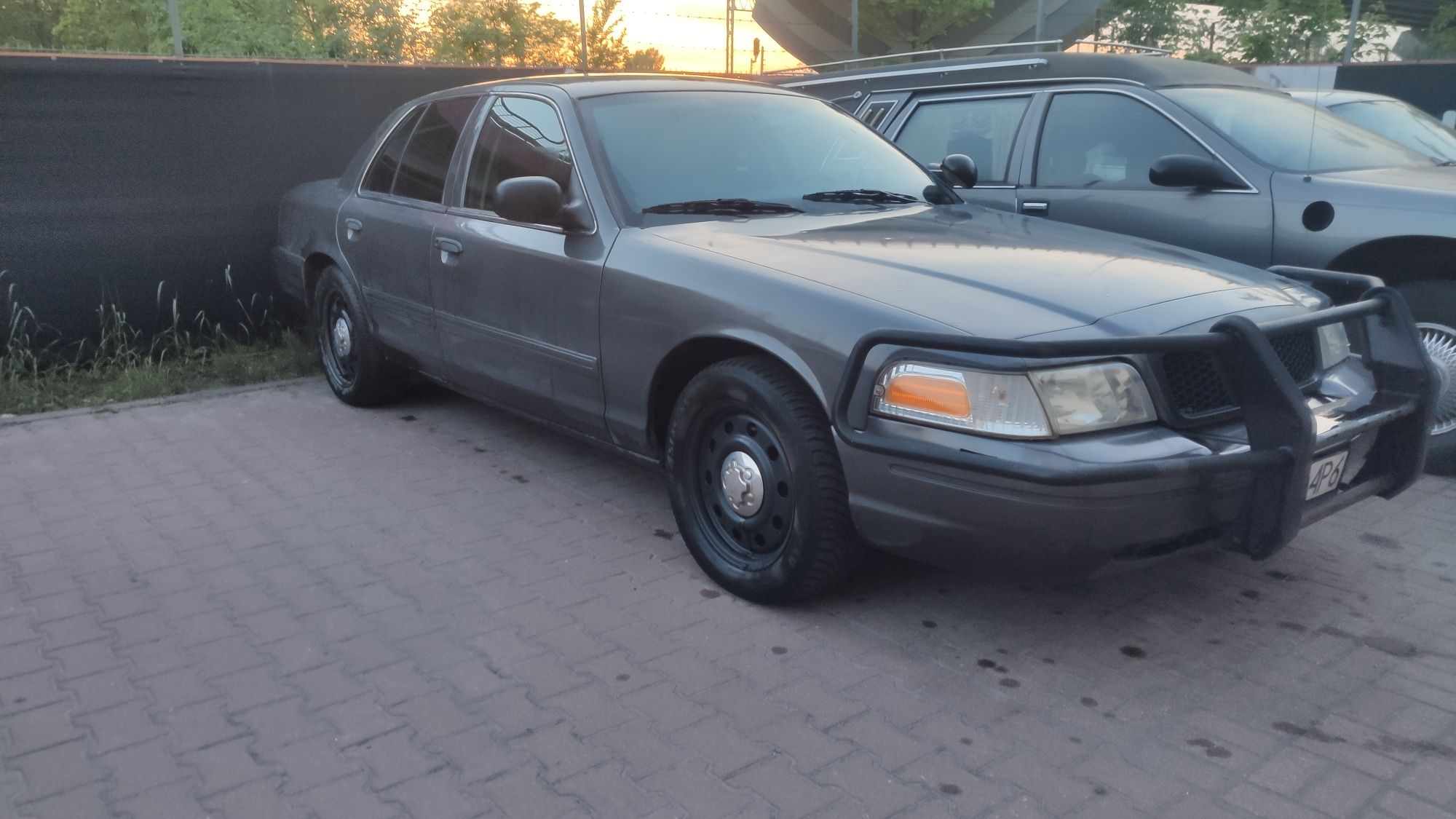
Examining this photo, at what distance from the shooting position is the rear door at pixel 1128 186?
4.98 meters

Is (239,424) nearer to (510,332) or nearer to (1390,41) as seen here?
(510,332)

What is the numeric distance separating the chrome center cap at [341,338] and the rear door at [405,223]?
435 millimetres

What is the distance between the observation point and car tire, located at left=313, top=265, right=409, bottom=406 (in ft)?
18.7

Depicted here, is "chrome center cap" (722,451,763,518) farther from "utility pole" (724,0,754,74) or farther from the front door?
"utility pole" (724,0,754,74)

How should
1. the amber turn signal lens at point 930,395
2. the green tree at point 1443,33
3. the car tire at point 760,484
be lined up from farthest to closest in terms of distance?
the green tree at point 1443,33 < the car tire at point 760,484 < the amber turn signal lens at point 930,395

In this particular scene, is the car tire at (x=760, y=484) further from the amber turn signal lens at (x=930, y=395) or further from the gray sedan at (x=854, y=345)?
the amber turn signal lens at (x=930, y=395)

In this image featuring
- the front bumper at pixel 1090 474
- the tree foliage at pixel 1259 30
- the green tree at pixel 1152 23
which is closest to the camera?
the front bumper at pixel 1090 474

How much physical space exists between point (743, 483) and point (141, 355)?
5010 mm

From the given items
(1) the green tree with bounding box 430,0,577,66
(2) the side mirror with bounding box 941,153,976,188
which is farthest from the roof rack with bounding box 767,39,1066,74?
(1) the green tree with bounding box 430,0,577,66

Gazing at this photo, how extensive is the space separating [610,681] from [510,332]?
1792mm

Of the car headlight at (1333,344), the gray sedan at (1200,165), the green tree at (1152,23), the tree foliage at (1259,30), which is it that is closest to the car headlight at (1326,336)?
the car headlight at (1333,344)

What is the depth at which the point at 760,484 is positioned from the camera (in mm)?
Result: 3473

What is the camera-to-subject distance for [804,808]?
8.34 ft

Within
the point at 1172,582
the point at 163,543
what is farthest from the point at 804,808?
the point at 163,543
